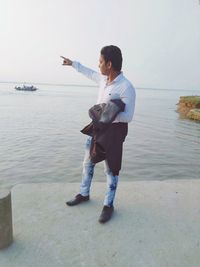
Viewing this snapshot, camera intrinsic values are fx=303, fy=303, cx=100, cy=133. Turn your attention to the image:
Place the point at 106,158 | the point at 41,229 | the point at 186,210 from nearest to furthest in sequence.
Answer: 1. the point at 41,229
2. the point at 106,158
3. the point at 186,210

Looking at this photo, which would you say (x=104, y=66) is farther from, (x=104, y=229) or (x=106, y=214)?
(x=104, y=229)

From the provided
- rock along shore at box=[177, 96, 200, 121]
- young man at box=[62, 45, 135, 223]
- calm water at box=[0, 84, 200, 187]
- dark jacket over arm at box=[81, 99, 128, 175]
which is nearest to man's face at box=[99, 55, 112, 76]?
young man at box=[62, 45, 135, 223]

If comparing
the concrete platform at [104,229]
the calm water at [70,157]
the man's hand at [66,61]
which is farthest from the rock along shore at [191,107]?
the man's hand at [66,61]

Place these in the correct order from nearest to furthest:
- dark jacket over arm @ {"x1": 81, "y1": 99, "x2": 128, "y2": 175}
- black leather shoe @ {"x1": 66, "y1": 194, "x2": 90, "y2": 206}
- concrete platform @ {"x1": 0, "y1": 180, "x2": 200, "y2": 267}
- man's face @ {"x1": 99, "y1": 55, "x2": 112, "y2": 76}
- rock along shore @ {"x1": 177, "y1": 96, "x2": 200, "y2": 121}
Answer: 1. concrete platform @ {"x1": 0, "y1": 180, "x2": 200, "y2": 267}
2. dark jacket over arm @ {"x1": 81, "y1": 99, "x2": 128, "y2": 175}
3. man's face @ {"x1": 99, "y1": 55, "x2": 112, "y2": 76}
4. black leather shoe @ {"x1": 66, "y1": 194, "x2": 90, "y2": 206}
5. rock along shore @ {"x1": 177, "y1": 96, "x2": 200, "y2": 121}

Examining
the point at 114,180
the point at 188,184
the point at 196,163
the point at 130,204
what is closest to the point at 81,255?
the point at 114,180

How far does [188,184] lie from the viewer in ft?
18.4

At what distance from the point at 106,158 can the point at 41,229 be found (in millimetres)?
1220

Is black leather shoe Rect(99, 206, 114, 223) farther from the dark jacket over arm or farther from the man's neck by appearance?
the man's neck

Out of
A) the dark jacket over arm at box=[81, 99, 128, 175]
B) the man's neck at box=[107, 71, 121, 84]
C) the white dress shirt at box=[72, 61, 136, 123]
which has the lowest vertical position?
the dark jacket over arm at box=[81, 99, 128, 175]

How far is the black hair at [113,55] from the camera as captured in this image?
3.92 metres

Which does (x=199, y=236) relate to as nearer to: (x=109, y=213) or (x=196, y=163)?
(x=109, y=213)

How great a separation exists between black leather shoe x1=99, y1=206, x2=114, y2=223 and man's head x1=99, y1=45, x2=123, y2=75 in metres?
1.86

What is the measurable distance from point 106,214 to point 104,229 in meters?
0.29

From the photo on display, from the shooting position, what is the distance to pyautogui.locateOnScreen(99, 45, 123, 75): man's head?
393 cm
